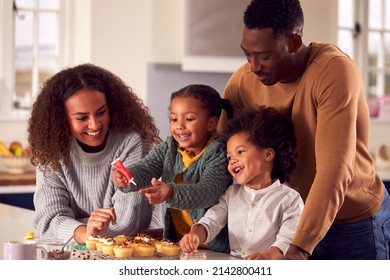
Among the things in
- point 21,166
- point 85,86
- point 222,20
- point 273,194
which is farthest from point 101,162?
point 222,20

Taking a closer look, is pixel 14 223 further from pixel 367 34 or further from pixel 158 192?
pixel 367 34

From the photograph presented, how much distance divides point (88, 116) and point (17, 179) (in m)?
1.40

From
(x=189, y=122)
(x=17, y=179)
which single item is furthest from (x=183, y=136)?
(x=17, y=179)

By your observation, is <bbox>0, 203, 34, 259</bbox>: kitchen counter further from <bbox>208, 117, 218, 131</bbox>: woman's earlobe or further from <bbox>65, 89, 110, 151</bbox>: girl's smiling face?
<bbox>208, 117, 218, 131</bbox>: woman's earlobe

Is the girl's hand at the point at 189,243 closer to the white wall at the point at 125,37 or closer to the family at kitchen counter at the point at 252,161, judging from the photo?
the family at kitchen counter at the point at 252,161

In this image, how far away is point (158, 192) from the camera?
1277mm

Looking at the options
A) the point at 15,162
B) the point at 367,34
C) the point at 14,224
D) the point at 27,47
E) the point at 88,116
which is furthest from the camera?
the point at 367,34

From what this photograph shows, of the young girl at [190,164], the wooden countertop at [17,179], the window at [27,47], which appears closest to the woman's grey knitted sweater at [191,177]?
the young girl at [190,164]

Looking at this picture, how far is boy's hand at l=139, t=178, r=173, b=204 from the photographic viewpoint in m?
1.26

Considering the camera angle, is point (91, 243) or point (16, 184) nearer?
point (91, 243)

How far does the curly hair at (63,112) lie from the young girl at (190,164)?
8.4 inches

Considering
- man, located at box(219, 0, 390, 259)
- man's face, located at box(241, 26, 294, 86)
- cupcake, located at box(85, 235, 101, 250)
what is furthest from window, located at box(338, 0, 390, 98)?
cupcake, located at box(85, 235, 101, 250)

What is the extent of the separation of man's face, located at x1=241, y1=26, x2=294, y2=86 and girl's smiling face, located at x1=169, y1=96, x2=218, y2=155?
160 millimetres

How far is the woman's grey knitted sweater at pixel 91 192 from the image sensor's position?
1604mm
